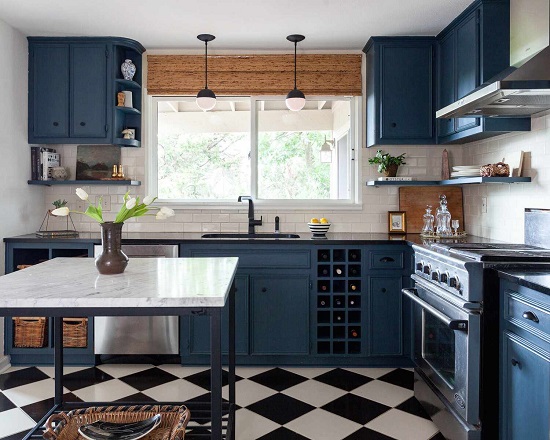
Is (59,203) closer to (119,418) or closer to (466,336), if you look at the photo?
(119,418)

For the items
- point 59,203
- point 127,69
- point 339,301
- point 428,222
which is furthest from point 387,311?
point 127,69

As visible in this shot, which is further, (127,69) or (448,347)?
(127,69)

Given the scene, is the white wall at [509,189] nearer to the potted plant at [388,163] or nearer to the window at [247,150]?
the potted plant at [388,163]

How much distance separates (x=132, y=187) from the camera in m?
4.79

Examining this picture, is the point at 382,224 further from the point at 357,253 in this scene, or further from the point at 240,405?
the point at 240,405

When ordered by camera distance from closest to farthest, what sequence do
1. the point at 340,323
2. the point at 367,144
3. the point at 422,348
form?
the point at 422,348, the point at 340,323, the point at 367,144

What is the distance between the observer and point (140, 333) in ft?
13.3

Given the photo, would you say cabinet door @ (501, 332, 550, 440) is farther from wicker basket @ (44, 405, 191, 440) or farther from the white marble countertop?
wicker basket @ (44, 405, 191, 440)

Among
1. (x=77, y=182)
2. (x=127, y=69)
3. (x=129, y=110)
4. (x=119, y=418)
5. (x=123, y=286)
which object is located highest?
(x=127, y=69)

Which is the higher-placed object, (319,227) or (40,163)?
(40,163)

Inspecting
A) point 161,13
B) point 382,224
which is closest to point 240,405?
point 382,224

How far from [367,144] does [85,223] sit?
2.64m

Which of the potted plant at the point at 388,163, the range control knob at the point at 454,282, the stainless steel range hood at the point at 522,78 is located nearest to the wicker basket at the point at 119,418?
the range control knob at the point at 454,282

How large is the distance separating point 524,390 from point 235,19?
10.3 ft
